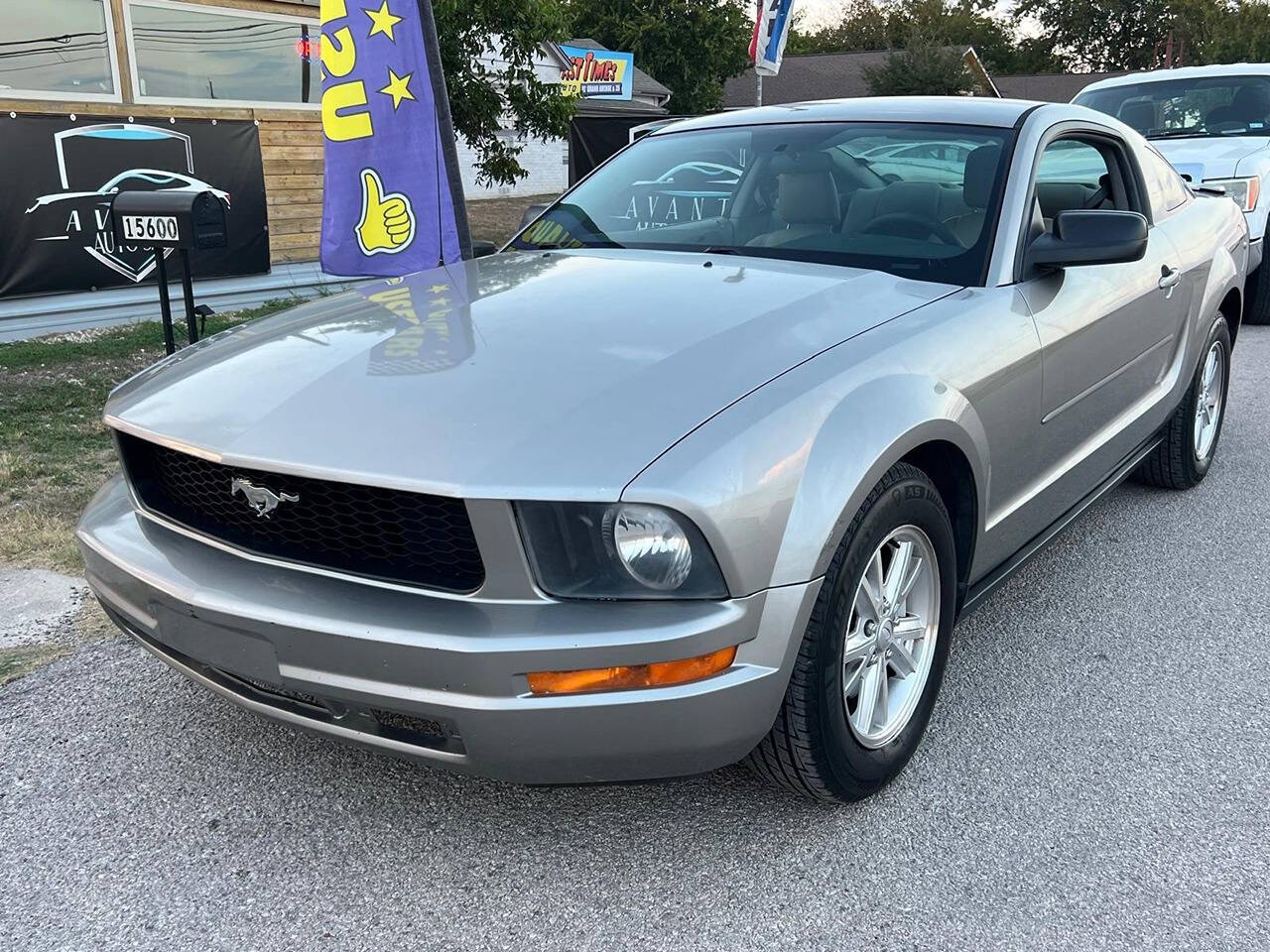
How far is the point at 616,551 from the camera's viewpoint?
2.03m

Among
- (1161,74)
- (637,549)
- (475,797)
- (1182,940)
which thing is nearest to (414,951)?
(475,797)

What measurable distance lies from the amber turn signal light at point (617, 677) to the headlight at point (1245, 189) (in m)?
7.50

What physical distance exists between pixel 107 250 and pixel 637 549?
25.4 ft

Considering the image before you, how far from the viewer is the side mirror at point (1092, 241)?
2.97 m

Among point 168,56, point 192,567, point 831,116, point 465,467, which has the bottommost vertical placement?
point 192,567

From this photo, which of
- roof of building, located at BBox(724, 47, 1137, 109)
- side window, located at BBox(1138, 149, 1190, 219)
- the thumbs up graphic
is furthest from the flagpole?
roof of building, located at BBox(724, 47, 1137, 109)

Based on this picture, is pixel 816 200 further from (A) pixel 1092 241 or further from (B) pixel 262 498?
(B) pixel 262 498

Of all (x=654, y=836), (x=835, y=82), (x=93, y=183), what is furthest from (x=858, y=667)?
(x=835, y=82)

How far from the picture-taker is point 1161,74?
9.12m

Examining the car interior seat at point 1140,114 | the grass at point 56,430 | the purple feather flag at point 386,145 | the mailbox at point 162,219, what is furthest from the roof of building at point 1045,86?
the mailbox at point 162,219

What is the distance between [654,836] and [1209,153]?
7.77 meters

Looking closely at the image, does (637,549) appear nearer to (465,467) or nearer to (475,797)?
(465,467)

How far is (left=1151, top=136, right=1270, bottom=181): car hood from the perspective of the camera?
Result: 792cm

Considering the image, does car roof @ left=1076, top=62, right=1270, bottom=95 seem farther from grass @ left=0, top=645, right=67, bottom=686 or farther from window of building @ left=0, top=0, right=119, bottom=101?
grass @ left=0, top=645, right=67, bottom=686
